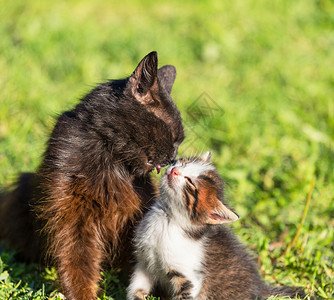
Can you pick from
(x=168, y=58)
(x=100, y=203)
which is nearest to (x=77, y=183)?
(x=100, y=203)

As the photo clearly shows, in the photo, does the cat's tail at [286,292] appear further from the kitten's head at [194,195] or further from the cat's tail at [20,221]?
the cat's tail at [20,221]

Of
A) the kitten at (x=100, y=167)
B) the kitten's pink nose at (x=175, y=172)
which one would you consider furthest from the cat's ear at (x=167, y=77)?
the kitten's pink nose at (x=175, y=172)

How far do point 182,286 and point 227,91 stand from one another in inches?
162

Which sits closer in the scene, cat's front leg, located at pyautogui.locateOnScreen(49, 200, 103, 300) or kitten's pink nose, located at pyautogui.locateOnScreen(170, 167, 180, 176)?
kitten's pink nose, located at pyautogui.locateOnScreen(170, 167, 180, 176)

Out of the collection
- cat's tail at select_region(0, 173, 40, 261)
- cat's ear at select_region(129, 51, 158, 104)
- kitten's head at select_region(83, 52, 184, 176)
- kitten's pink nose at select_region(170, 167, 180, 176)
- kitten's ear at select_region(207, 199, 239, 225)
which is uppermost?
cat's ear at select_region(129, 51, 158, 104)

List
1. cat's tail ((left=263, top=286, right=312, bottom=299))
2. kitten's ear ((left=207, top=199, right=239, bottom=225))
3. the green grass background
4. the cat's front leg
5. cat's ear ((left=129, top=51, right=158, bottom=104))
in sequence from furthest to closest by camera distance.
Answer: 1. the green grass background
2. cat's tail ((left=263, top=286, right=312, bottom=299))
3. the cat's front leg
4. cat's ear ((left=129, top=51, right=158, bottom=104))
5. kitten's ear ((left=207, top=199, right=239, bottom=225))

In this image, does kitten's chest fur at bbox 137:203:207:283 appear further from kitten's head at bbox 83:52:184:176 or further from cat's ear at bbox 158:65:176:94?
cat's ear at bbox 158:65:176:94

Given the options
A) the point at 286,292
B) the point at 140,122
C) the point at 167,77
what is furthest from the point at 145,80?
the point at 286,292

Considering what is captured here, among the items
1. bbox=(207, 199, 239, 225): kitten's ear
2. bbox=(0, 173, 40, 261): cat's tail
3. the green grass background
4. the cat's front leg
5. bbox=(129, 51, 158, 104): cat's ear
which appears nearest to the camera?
bbox=(207, 199, 239, 225): kitten's ear

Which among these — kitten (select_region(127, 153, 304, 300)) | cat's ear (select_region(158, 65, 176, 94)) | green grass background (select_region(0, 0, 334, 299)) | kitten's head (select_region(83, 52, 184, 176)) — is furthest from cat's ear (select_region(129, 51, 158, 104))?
green grass background (select_region(0, 0, 334, 299))

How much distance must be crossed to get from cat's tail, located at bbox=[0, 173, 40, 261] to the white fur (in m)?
1.15

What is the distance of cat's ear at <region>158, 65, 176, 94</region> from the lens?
3.62 meters

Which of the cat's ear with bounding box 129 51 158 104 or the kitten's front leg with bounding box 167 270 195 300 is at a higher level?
the cat's ear with bounding box 129 51 158 104

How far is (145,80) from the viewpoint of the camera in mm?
3217
